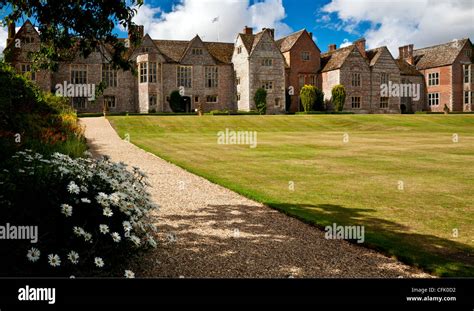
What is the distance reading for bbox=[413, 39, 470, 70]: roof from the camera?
2414 inches

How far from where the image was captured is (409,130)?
117ft

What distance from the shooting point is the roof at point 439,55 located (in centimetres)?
6132

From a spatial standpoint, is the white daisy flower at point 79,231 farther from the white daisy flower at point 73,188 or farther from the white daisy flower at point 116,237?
the white daisy flower at point 73,188

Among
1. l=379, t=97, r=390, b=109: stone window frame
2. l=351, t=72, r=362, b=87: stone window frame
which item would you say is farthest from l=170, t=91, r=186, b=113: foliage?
l=379, t=97, r=390, b=109: stone window frame

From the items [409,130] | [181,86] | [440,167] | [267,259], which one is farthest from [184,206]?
[181,86]

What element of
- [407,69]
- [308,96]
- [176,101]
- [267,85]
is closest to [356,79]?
[308,96]

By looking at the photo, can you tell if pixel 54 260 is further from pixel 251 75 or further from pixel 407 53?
pixel 407 53

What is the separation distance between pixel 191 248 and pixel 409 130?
33.4 meters

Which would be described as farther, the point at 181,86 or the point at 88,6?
the point at 181,86

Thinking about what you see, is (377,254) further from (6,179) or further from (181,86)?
(181,86)

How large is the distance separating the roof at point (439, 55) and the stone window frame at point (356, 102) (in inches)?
592

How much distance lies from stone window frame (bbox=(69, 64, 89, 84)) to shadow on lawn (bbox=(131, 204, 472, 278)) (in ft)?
149

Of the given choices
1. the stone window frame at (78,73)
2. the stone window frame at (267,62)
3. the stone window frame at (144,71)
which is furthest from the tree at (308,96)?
the stone window frame at (78,73)

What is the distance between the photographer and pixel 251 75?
53.2 metres
